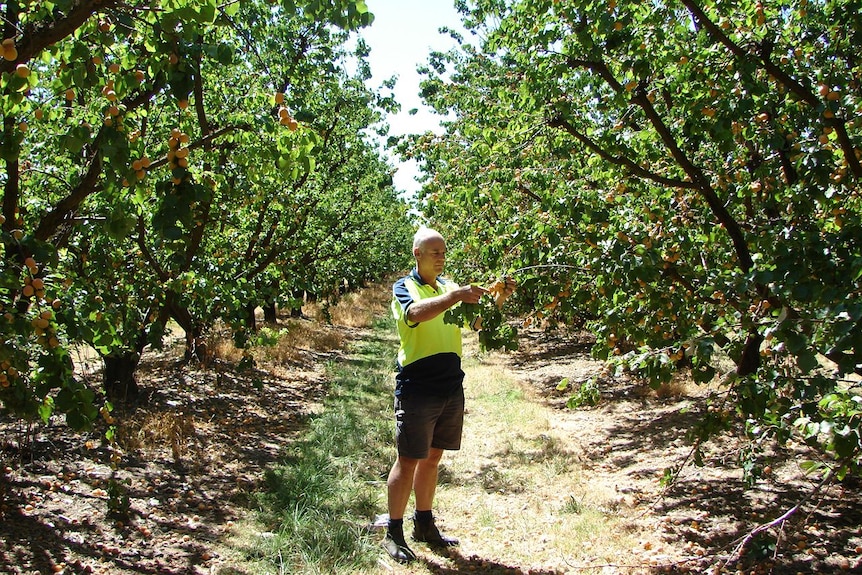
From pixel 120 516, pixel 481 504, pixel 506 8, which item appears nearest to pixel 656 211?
pixel 481 504

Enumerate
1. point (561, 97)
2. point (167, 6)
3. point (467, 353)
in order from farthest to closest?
1. point (467, 353)
2. point (561, 97)
3. point (167, 6)

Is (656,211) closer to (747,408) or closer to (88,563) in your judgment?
(747,408)

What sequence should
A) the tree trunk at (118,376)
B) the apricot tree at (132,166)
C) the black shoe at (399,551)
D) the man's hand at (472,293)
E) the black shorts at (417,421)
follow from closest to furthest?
the apricot tree at (132,166) < the man's hand at (472,293) < the black shorts at (417,421) < the black shoe at (399,551) < the tree trunk at (118,376)

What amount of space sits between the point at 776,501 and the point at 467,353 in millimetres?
9635

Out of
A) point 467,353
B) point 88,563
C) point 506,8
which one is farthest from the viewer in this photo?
point 467,353

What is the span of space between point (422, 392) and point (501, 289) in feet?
2.79

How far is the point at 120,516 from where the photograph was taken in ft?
15.5

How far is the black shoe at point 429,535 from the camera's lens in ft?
13.5

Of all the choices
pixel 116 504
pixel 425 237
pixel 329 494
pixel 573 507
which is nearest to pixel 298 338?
pixel 329 494

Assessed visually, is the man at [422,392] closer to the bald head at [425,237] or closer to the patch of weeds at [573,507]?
the bald head at [425,237]

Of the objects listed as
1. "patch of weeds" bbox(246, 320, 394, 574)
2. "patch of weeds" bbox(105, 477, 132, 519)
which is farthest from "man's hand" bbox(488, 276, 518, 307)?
"patch of weeds" bbox(105, 477, 132, 519)

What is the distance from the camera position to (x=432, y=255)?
3.86 metres

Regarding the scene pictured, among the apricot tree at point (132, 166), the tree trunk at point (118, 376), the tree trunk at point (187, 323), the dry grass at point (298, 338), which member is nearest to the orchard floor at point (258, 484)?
the tree trunk at point (118, 376)

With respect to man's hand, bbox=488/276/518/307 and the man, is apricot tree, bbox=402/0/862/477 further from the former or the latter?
the man
